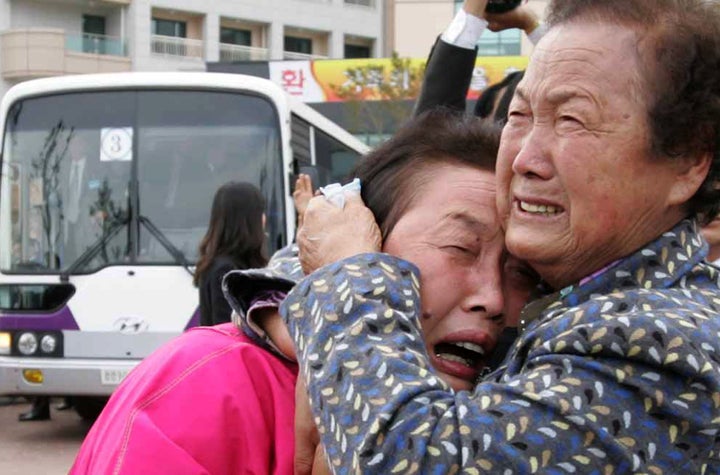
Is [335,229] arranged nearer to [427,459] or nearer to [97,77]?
[427,459]

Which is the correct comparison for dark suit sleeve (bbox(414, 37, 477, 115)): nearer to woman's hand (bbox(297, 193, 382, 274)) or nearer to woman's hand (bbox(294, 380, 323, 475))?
woman's hand (bbox(297, 193, 382, 274))

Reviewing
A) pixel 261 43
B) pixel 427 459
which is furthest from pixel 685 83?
pixel 261 43

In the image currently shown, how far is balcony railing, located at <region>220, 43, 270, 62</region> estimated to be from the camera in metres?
44.3

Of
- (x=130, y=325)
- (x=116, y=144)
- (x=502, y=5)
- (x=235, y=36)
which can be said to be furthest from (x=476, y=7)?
(x=235, y=36)

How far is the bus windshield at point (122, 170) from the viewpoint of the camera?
9109 millimetres

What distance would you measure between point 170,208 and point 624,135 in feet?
25.0

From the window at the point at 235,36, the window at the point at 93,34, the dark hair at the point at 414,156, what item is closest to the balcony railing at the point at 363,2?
the window at the point at 235,36

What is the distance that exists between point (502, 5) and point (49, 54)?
121 ft

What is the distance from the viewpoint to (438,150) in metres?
2.07

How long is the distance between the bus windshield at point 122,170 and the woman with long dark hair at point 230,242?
6.27ft

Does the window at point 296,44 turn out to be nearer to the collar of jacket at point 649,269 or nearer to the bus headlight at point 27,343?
the bus headlight at point 27,343

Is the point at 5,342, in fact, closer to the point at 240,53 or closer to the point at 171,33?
the point at 171,33

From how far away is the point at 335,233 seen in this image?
1929 mm

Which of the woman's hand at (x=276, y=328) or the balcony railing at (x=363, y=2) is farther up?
the balcony railing at (x=363, y=2)
